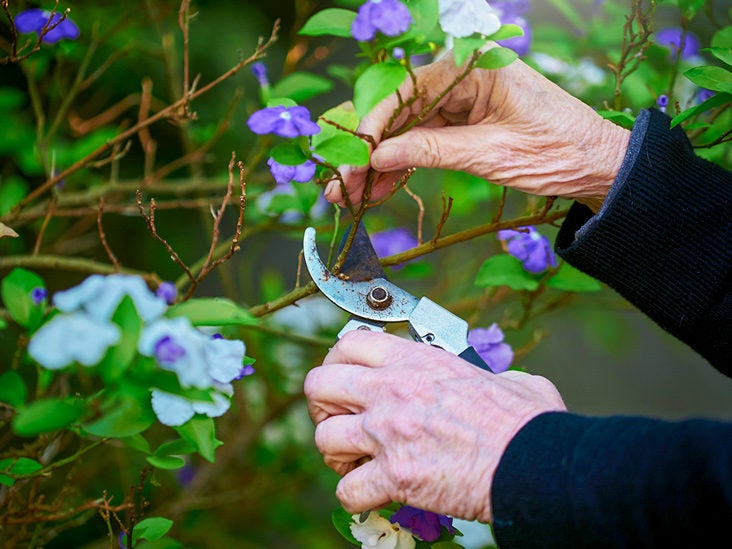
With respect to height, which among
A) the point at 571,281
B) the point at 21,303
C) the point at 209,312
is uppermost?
the point at 209,312

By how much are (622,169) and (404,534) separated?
1.89 ft

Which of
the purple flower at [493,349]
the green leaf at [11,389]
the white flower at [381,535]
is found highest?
the green leaf at [11,389]

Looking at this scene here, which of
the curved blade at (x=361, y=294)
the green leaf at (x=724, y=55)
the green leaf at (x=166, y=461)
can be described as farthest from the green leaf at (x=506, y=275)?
the green leaf at (x=166, y=461)

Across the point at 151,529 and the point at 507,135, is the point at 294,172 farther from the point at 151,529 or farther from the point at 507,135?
the point at 151,529

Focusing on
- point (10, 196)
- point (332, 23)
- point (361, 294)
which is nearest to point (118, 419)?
point (361, 294)

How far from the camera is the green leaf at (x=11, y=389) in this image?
95 cm

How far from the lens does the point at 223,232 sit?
2855 mm

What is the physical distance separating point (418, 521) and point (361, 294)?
310 millimetres

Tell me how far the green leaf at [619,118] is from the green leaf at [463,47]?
1.04ft

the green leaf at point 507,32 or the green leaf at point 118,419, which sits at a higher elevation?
the green leaf at point 507,32

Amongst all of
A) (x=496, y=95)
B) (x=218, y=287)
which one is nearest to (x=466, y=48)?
(x=496, y=95)

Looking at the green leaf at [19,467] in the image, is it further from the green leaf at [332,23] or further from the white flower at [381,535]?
the green leaf at [332,23]

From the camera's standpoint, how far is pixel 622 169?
1.11m

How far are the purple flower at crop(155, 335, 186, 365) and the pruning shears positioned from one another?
0.39 meters
